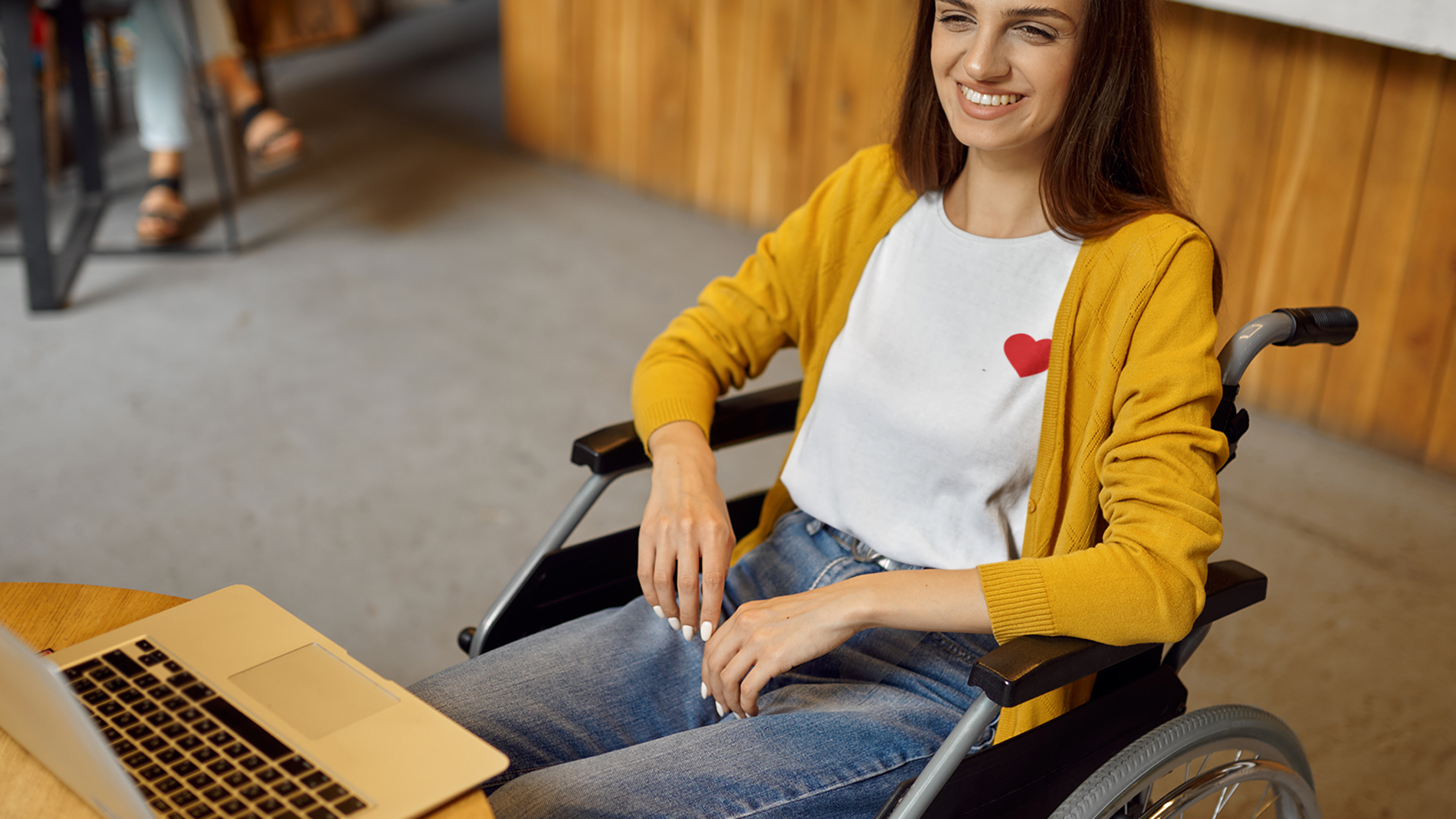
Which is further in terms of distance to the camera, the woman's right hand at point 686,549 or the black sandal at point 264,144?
the black sandal at point 264,144

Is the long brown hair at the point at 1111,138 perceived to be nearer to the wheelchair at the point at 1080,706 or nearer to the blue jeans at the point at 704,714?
the wheelchair at the point at 1080,706

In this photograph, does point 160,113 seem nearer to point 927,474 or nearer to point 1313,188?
point 1313,188

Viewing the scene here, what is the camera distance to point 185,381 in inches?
108

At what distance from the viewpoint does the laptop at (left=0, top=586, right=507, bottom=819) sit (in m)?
0.70

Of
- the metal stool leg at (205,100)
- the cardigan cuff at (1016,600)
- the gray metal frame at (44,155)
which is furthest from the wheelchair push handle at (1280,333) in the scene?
the metal stool leg at (205,100)

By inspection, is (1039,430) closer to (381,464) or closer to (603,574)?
(603,574)

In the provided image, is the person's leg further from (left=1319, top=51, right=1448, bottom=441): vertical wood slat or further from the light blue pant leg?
(left=1319, top=51, right=1448, bottom=441): vertical wood slat

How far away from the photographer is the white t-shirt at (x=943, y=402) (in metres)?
1.14

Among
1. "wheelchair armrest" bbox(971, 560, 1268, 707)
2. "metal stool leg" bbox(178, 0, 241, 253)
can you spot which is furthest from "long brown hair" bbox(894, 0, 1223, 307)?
"metal stool leg" bbox(178, 0, 241, 253)

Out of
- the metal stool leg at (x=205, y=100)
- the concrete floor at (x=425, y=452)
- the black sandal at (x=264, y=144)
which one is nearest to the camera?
the concrete floor at (x=425, y=452)

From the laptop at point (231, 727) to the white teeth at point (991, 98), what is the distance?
69 centimetres

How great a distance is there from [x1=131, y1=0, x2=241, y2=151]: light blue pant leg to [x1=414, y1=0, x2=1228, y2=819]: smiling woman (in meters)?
2.67

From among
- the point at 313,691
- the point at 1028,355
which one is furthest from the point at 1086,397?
the point at 313,691

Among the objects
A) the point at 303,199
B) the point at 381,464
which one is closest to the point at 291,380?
the point at 381,464
